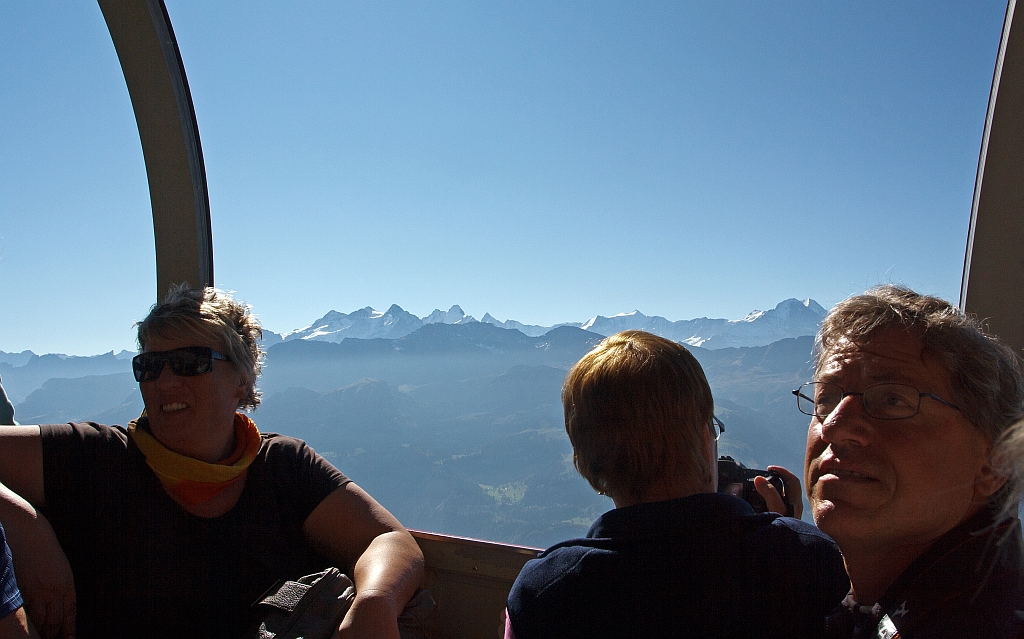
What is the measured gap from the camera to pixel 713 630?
1.07 meters

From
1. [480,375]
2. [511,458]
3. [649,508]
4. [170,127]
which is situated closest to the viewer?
[649,508]

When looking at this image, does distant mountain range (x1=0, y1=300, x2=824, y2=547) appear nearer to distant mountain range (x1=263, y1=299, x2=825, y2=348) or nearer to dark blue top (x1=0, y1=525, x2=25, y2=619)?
distant mountain range (x1=263, y1=299, x2=825, y2=348)

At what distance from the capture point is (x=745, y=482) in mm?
1597

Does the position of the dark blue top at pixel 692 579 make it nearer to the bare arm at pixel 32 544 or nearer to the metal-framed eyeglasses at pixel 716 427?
Result: the metal-framed eyeglasses at pixel 716 427

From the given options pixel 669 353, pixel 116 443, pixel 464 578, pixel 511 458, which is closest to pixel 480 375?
pixel 511 458

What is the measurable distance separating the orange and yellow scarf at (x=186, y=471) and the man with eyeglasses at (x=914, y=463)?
186 centimetres

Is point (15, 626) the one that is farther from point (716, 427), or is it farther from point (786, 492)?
point (786, 492)

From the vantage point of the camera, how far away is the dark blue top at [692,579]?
1.08m

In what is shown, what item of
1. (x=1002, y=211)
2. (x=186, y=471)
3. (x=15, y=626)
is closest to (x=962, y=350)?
(x=1002, y=211)

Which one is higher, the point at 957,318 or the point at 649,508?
the point at 957,318

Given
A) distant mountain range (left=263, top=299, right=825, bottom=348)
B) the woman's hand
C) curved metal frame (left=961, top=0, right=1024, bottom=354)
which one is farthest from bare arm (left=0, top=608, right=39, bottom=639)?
curved metal frame (left=961, top=0, right=1024, bottom=354)

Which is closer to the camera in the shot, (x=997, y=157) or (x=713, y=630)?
(x=713, y=630)

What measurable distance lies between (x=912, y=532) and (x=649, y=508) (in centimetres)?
58

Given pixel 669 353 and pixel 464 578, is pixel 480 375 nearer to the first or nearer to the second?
pixel 464 578
